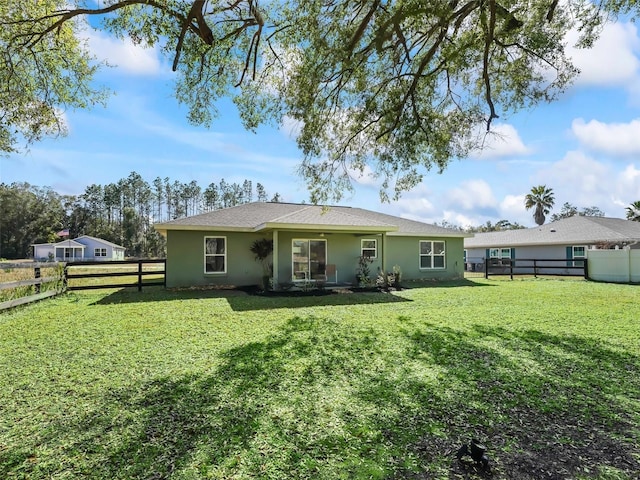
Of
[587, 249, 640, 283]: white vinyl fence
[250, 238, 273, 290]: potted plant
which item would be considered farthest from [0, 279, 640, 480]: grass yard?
[587, 249, 640, 283]: white vinyl fence

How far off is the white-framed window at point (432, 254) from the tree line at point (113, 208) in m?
39.3

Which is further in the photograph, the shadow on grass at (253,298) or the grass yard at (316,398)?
the shadow on grass at (253,298)

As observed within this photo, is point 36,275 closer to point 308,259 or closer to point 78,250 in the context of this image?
point 308,259

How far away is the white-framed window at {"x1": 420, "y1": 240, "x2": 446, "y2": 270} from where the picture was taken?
18.3 metres

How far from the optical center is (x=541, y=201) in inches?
1601

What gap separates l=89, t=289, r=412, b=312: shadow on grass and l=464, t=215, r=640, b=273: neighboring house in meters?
12.6

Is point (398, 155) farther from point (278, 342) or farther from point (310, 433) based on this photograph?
point (310, 433)

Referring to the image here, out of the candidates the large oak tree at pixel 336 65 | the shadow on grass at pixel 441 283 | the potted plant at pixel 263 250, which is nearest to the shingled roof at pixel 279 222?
the potted plant at pixel 263 250

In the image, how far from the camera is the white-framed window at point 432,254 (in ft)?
60.0

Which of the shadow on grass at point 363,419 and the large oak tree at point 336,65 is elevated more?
the large oak tree at point 336,65

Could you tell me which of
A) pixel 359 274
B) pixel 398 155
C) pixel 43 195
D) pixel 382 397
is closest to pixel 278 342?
pixel 382 397

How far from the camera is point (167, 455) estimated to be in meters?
2.81

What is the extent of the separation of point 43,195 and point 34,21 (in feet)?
227

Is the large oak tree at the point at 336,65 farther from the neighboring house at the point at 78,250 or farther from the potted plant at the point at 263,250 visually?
the neighboring house at the point at 78,250
